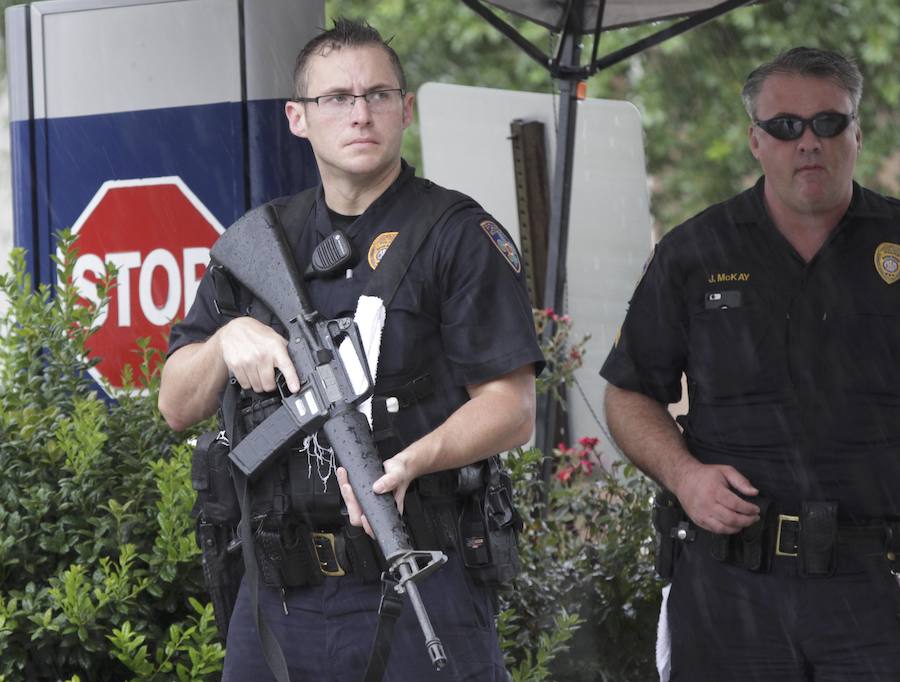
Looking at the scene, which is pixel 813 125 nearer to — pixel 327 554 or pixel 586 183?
pixel 327 554

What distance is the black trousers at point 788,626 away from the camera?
10.7 feet

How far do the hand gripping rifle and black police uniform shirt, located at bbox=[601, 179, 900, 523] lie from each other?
109 cm

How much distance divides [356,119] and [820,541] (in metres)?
1.42

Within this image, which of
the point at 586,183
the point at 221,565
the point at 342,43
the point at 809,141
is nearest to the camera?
the point at 342,43

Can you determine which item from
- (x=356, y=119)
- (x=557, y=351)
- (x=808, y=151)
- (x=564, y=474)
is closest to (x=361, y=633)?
(x=356, y=119)

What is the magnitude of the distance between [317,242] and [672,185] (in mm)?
12913

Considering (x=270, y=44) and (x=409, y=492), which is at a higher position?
(x=270, y=44)

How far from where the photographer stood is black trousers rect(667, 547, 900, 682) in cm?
326

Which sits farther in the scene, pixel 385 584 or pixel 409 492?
pixel 409 492

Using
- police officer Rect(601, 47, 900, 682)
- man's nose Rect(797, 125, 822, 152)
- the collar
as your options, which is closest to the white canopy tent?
police officer Rect(601, 47, 900, 682)

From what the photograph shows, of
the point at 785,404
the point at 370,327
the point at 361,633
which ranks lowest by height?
the point at 361,633

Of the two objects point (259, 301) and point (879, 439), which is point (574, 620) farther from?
point (259, 301)

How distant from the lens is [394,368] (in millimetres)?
2861

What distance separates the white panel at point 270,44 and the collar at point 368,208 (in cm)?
147
